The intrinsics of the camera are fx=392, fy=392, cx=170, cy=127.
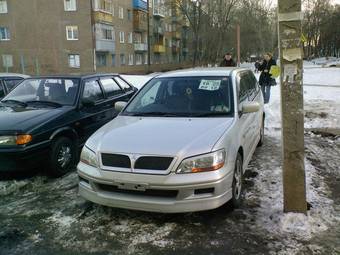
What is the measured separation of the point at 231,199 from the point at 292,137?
3.15 feet

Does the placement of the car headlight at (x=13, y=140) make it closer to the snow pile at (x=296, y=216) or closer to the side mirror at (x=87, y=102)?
the side mirror at (x=87, y=102)

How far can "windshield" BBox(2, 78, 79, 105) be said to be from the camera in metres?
6.70

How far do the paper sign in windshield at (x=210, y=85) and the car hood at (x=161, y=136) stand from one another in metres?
0.67

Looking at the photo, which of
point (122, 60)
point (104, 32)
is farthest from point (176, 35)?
point (104, 32)

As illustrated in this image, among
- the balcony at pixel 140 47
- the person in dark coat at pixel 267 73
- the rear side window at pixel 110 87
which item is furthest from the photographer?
the balcony at pixel 140 47

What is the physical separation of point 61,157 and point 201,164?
9.61 ft

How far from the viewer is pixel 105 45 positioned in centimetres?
4050

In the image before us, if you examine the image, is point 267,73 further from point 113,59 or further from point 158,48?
point 158,48

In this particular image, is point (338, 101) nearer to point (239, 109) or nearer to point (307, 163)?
point (307, 163)

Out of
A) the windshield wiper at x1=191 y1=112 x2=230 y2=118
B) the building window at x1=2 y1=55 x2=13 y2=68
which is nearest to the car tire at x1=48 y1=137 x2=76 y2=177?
the windshield wiper at x1=191 y1=112 x2=230 y2=118

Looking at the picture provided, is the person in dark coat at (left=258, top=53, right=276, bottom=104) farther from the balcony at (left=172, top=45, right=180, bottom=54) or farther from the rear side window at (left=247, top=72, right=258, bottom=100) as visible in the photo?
the balcony at (left=172, top=45, right=180, bottom=54)

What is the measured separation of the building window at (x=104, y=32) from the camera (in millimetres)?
39312

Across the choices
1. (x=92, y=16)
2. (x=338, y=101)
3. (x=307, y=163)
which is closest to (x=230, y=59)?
(x=338, y=101)

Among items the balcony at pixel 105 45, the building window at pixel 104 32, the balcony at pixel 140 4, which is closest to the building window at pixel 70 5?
the building window at pixel 104 32
